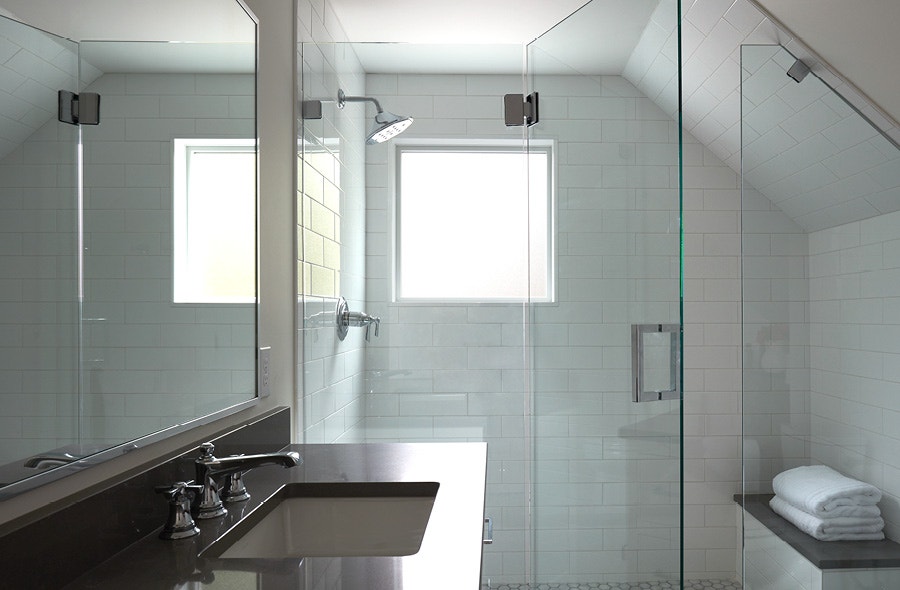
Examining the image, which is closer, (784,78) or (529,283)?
(529,283)

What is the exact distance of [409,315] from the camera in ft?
8.90

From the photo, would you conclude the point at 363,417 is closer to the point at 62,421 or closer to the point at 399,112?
the point at 399,112

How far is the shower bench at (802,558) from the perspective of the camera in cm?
270

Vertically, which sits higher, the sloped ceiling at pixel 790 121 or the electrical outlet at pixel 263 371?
the sloped ceiling at pixel 790 121

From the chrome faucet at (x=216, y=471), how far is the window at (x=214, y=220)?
0.33 m

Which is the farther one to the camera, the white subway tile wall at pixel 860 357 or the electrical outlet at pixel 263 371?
the white subway tile wall at pixel 860 357

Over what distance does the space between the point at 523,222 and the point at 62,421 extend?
6.17 ft

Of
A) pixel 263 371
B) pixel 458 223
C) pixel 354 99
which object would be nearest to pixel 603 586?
pixel 263 371

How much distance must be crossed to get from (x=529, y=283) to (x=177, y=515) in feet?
Answer: 5.24

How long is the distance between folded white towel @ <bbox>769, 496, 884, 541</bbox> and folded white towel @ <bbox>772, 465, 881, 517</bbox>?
1.2 inches

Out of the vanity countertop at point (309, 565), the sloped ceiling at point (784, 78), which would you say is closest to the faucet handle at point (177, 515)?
the vanity countertop at point (309, 565)

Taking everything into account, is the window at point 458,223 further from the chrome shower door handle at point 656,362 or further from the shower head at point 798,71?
the shower head at point 798,71

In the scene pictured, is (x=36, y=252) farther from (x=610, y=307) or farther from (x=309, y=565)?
(x=610, y=307)

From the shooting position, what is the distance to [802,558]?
2867mm
